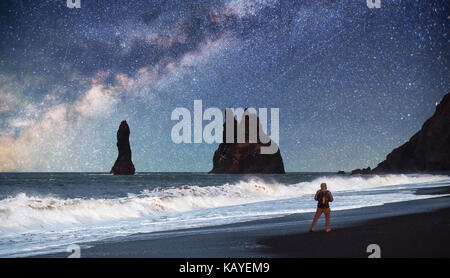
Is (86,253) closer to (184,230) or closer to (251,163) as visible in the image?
(184,230)

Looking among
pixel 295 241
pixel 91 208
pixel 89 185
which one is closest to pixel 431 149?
pixel 89 185

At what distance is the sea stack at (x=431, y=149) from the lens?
78656 mm

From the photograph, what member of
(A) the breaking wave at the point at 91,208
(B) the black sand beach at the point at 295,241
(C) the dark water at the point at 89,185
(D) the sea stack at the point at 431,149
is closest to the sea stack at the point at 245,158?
(D) the sea stack at the point at 431,149

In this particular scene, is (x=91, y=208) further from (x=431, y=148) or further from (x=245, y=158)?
(x=245, y=158)

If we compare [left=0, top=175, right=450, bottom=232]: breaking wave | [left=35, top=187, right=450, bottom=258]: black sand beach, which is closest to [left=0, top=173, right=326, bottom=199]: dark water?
[left=0, top=175, right=450, bottom=232]: breaking wave

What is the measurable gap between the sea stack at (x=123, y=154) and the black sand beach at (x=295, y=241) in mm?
114715

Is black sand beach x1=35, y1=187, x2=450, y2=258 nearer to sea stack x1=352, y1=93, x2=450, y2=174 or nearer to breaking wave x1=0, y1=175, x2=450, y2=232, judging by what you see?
breaking wave x1=0, y1=175, x2=450, y2=232

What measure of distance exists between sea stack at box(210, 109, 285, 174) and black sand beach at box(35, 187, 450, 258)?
14267 centimetres

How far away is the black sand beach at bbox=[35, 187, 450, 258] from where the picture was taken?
704 centimetres
